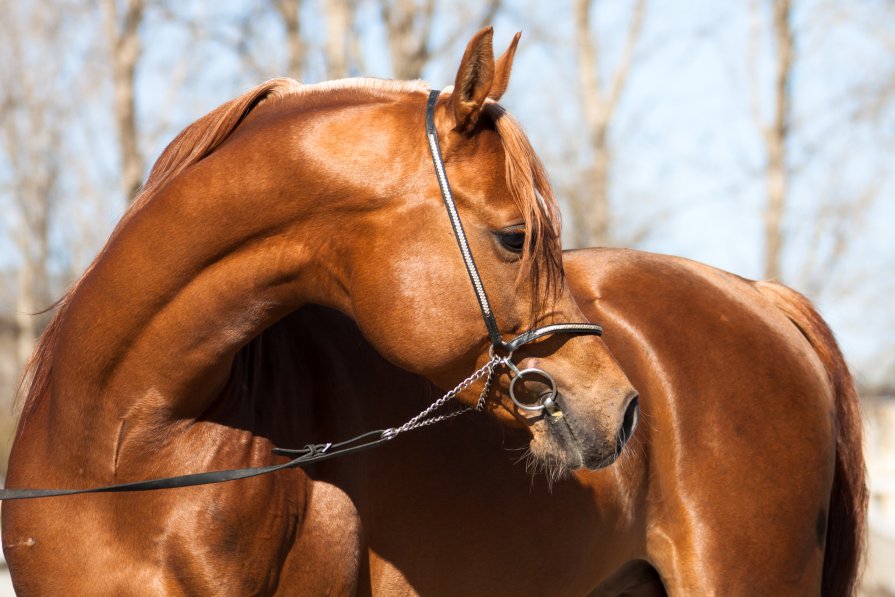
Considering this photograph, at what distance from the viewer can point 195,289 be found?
267 cm

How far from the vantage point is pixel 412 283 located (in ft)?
8.39

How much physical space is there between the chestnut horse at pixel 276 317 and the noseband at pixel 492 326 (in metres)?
0.01

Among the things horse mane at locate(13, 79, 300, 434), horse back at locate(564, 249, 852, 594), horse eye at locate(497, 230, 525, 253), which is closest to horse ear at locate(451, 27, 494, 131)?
horse eye at locate(497, 230, 525, 253)

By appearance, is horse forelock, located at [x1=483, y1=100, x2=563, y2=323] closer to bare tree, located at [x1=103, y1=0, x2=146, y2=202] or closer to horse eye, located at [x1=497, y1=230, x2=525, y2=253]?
horse eye, located at [x1=497, y1=230, x2=525, y2=253]

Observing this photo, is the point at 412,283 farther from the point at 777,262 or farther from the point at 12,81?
the point at 12,81

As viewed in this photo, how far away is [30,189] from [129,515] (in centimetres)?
2564

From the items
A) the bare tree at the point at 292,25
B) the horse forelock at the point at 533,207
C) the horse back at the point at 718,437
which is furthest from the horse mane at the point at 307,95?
the bare tree at the point at 292,25

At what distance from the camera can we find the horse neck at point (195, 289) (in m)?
2.66

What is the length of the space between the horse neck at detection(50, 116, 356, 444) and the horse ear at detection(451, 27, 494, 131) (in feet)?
1.41

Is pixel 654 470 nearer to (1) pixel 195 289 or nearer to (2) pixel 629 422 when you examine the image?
(2) pixel 629 422

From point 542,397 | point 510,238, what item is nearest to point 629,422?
point 542,397

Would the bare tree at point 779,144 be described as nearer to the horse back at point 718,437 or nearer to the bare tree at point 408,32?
the bare tree at point 408,32

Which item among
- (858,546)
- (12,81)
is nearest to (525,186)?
(858,546)

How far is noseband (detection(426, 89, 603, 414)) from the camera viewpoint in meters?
2.54
